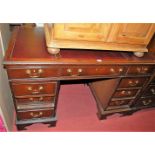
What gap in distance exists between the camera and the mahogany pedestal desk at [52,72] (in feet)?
4.34

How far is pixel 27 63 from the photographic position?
1259mm

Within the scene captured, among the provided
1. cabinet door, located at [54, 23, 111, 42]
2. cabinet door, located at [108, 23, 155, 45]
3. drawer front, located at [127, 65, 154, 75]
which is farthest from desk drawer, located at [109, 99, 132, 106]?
cabinet door, located at [54, 23, 111, 42]

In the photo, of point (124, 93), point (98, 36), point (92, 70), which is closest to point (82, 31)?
point (98, 36)

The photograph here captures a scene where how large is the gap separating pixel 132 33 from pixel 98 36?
29 cm

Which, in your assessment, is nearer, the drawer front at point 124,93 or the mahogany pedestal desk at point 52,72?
the mahogany pedestal desk at point 52,72

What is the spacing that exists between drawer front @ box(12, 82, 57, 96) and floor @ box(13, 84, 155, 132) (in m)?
0.60

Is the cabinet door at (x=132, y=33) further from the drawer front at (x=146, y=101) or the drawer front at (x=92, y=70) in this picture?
the drawer front at (x=146, y=101)

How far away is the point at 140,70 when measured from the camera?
163cm

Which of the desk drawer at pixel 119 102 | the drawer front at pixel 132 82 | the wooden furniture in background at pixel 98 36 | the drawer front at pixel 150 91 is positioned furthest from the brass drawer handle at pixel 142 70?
the desk drawer at pixel 119 102

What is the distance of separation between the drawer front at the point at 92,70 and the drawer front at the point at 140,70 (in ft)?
0.26

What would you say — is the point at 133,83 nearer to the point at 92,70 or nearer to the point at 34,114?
the point at 92,70

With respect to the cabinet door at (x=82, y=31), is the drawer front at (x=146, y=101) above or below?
below
